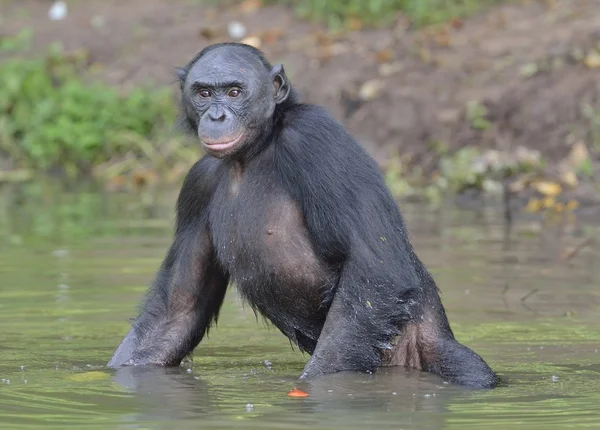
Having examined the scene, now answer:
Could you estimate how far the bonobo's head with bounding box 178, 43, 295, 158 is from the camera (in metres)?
6.96

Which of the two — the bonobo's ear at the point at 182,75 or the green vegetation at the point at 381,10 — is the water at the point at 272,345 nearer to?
the bonobo's ear at the point at 182,75

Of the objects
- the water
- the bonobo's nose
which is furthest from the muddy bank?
the bonobo's nose

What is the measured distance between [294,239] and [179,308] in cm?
87

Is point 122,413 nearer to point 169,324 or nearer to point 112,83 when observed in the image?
point 169,324

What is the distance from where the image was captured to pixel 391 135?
637 inches

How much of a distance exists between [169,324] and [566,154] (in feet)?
25.8

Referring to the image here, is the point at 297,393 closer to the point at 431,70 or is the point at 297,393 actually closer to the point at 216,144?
the point at 216,144

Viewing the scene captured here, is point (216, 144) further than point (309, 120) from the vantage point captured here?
No

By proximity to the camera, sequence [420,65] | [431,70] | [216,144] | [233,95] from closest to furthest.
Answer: [216,144], [233,95], [431,70], [420,65]

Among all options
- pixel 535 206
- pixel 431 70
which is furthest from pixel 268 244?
pixel 431 70

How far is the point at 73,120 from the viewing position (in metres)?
19.0

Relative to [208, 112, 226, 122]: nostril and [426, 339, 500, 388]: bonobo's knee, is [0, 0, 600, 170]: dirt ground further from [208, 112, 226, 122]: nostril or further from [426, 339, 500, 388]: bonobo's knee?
[208, 112, 226, 122]: nostril

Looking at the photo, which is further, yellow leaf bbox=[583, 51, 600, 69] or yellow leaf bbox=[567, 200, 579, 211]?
yellow leaf bbox=[583, 51, 600, 69]

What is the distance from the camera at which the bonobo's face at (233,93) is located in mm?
6977
